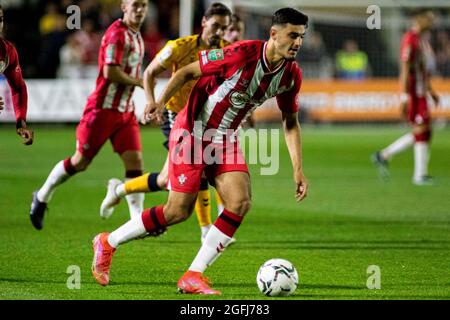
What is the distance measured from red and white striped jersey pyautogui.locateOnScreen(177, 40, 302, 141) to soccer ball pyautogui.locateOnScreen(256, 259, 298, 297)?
3.62 feet

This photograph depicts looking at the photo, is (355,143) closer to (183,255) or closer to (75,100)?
(75,100)

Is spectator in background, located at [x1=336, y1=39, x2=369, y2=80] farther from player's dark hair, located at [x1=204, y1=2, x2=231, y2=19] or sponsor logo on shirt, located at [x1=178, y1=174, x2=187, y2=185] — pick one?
sponsor logo on shirt, located at [x1=178, y1=174, x2=187, y2=185]

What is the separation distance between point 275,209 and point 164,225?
5156 mm

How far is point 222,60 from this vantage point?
276 inches

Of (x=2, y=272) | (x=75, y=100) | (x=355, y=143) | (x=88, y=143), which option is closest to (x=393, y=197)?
(x=88, y=143)

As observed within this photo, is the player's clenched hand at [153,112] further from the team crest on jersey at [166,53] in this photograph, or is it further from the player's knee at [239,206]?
the team crest on jersey at [166,53]

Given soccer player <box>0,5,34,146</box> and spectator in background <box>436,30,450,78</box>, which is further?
spectator in background <box>436,30,450,78</box>

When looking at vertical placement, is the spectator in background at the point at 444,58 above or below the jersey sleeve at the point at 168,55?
below

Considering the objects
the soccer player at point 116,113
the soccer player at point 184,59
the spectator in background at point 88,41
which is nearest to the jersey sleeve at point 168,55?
the soccer player at point 184,59

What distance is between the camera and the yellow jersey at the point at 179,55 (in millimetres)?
8867

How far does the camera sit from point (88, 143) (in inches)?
397

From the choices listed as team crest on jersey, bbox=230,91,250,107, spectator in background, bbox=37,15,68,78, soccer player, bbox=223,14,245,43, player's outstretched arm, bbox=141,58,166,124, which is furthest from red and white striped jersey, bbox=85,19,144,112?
spectator in background, bbox=37,15,68,78

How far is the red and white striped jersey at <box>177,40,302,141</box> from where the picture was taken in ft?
23.0

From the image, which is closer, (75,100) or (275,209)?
(275,209)
